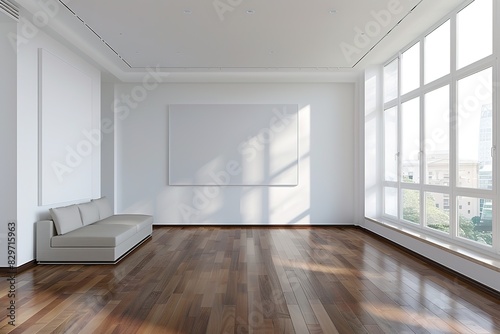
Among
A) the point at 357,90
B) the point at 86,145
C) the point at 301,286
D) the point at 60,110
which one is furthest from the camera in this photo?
the point at 357,90

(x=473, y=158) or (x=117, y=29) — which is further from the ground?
(x=117, y=29)

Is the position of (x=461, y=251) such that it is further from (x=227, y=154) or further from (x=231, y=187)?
(x=227, y=154)

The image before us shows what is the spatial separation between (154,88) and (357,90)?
4318mm

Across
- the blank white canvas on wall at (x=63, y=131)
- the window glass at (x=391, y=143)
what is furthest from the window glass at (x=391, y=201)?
the blank white canvas on wall at (x=63, y=131)

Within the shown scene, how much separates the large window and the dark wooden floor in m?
0.79

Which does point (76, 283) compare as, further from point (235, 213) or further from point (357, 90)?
point (357, 90)

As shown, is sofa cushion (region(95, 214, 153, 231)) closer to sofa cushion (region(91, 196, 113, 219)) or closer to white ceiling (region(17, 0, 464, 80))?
sofa cushion (region(91, 196, 113, 219))

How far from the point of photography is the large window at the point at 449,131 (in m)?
4.39

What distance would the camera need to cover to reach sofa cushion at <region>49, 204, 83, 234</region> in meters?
5.09

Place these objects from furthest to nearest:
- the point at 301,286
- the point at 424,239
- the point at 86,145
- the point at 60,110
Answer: the point at 86,145, the point at 60,110, the point at 424,239, the point at 301,286

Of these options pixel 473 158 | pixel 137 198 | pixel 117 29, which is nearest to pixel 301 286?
pixel 473 158

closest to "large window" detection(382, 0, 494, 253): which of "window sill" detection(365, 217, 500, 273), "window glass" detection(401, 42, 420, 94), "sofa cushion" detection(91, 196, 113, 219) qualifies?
"window glass" detection(401, 42, 420, 94)

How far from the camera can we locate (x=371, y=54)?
6734 mm

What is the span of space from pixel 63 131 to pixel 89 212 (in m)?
1.28
